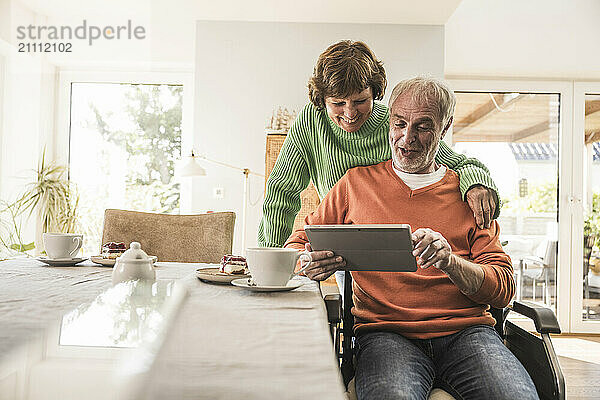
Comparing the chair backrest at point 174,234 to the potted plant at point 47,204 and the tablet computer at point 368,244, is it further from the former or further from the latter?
the potted plant at point 47,204

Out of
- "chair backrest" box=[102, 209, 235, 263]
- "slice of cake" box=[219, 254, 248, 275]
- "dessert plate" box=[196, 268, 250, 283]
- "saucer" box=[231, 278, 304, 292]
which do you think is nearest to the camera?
"saucer" box=[231, 278, 304, 292]

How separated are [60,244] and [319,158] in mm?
829

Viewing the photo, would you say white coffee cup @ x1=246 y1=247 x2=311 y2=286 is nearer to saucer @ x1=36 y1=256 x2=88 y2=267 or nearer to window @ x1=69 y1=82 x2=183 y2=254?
saucer @ x1=36 y1=256 x2=88 y2=267

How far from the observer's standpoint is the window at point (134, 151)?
16.8 ft

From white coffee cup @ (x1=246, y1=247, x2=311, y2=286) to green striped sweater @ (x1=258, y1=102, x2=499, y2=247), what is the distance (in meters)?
0.63

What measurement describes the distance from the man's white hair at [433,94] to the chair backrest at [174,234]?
0.97m

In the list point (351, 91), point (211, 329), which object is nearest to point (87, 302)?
point (211, 329)

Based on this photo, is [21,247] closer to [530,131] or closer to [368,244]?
[368,244]

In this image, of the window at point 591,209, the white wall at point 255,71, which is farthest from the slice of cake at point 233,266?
the window at point 591,209

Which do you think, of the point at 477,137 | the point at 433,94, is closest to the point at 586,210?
the point at 477,137

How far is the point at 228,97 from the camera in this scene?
4562 mm

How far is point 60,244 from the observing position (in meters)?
1.72

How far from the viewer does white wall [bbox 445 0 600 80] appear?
15.6ft

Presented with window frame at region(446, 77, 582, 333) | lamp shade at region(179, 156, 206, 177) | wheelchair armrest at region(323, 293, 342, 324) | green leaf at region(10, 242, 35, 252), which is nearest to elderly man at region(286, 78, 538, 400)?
wheelchair armrest at region(323, 293, 342, 324)
